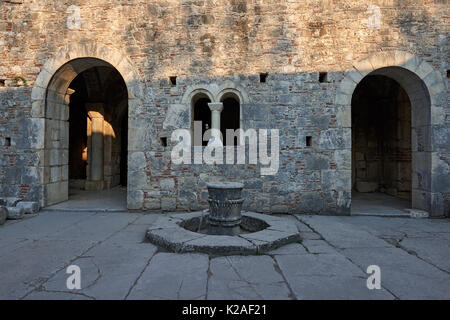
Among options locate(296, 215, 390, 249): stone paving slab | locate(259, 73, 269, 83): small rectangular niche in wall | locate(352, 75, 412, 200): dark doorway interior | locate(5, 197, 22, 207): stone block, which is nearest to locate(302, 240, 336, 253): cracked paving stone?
locate(296, 215, 390, 249): stone paving slab

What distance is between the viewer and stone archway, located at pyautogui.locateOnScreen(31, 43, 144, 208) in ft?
17.4

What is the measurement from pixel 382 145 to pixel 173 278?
795 cm

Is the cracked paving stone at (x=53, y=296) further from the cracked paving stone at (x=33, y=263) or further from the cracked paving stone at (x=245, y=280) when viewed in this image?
the cracked paving stone at (x=245, y=280)

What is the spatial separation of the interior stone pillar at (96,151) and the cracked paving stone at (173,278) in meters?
6.20

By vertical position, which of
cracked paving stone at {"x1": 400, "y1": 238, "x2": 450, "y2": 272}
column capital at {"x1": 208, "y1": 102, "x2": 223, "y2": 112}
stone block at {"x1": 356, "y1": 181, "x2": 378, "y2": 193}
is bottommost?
cracked paving stone at {"x1": 400, "y1": 238, "x2": 450, "y2": 272}

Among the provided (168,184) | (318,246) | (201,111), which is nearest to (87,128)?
(201,111)

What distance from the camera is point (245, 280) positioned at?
233cm

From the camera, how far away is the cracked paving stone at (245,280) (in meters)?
2.08

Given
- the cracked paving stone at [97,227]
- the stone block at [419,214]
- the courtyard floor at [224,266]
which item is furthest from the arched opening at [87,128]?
the stone block at [419,214]

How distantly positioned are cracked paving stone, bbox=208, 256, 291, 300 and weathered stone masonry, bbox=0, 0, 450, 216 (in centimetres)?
249

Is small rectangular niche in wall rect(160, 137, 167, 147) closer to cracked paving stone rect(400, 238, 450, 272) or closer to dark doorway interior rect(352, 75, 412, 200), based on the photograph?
cracked paving stone rect(400, 238, 450, 272)

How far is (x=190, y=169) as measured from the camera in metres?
5.30

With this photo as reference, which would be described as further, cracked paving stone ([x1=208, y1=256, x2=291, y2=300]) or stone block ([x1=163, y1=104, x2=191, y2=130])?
stone block ([x1=163, y1=104, x2=191, y2=130])

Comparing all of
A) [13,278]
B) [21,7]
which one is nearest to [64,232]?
[13,278]
